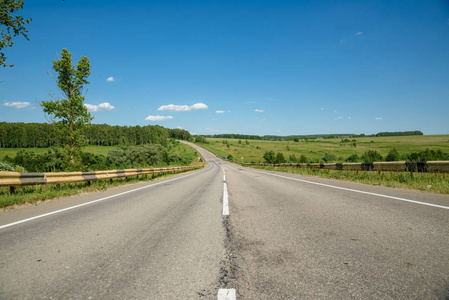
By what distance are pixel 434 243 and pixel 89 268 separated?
183 inches

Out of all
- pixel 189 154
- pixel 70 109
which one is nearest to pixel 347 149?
pixel 189 154

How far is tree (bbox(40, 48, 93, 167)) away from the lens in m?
16.6

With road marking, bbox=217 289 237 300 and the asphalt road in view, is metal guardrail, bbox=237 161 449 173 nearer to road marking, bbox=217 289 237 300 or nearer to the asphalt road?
the asphalt road

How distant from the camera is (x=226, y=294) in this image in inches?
75.1

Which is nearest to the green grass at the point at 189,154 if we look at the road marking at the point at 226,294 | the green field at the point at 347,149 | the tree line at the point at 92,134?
the tree line at the point at 92,134

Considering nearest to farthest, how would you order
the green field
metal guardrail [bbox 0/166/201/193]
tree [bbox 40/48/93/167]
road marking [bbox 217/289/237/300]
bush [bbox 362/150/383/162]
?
road marking [bbox 217/289/237/300] → metal guardrail [bbox 0/166/201/193] → tree [bbox 40/48/93/167] → bush [bbox 362/150/383/162] → the green field

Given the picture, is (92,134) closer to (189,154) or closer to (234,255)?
(189,154)

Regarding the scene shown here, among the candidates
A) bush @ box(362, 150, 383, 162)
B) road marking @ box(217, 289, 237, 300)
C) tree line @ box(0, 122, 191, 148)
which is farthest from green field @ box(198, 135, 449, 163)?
road marking @ box(217, 289, 237, 300)

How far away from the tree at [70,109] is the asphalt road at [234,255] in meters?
14.0

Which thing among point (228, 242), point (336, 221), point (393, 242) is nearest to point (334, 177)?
point (336, 221)

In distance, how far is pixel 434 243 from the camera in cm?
294

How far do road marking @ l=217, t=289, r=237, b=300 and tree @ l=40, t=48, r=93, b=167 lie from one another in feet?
60.3

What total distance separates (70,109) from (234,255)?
20.2 m

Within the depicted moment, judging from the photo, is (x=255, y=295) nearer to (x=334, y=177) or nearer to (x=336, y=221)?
(x=336, y=221)
